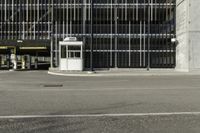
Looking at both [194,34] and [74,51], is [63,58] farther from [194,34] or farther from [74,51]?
[194,34]

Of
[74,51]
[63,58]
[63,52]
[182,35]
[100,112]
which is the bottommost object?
[100,112]

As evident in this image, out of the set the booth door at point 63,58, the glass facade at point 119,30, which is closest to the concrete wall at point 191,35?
the glass facade at point 119,30

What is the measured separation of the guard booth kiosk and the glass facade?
18.7 feet

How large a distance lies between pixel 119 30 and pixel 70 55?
10.5 metres

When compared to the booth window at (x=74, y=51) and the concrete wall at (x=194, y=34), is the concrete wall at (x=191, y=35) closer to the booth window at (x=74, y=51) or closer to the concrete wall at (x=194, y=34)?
the concrete wall at (x=194, y=34)

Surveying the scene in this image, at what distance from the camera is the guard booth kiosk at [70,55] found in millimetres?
47438

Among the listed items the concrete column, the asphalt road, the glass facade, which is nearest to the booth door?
the glass facade

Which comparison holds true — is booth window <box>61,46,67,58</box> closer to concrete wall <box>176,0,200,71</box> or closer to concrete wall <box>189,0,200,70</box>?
concrete wall <box>176,0,200,71</box>

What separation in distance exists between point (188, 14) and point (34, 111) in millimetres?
35092

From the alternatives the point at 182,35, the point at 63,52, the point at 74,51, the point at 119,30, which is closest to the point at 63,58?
the point at 63,52

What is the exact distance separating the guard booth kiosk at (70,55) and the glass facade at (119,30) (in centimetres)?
569

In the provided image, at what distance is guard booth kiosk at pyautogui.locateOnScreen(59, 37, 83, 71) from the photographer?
156 feet

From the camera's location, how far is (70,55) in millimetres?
48125

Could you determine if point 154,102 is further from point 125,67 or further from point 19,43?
point 19,43
